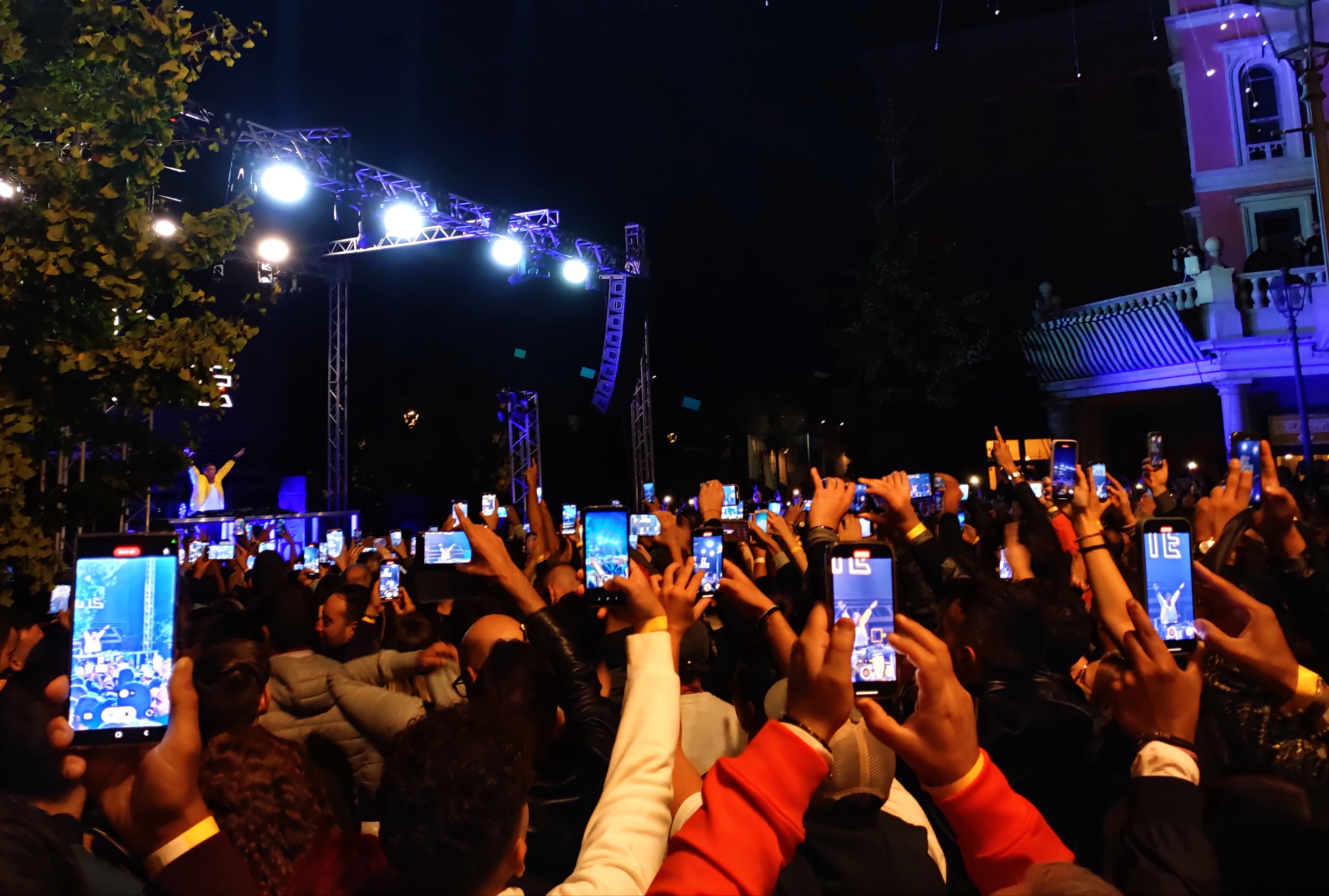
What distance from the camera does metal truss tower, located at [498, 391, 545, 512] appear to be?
21.4 m

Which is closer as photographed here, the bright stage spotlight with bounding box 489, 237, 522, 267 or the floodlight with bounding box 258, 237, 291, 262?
the floodlight with bounding box 258, 237, 291, 262

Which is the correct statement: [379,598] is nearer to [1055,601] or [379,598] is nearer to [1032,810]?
[1055,601]

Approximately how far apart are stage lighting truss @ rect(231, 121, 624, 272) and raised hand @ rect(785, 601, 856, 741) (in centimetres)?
1369

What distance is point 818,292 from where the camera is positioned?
26422 millimetres

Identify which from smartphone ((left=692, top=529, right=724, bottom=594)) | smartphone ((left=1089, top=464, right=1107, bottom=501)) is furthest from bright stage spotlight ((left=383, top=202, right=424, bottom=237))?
smartphone ((left=692, top=529, right=724, bottom=594))

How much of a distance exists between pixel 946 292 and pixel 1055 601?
83.5 feet

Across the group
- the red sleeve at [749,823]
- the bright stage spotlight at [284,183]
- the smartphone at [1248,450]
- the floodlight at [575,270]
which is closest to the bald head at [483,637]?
the red sleeve at [749,823]

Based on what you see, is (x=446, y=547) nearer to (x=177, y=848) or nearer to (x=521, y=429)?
(x=177, y=848)

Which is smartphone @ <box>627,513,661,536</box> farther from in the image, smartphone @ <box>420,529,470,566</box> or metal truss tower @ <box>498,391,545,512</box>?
metal truss tower @ <box>498,391,545,512</box>

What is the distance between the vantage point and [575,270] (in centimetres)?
1992

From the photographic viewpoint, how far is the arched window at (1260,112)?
76.9 feet

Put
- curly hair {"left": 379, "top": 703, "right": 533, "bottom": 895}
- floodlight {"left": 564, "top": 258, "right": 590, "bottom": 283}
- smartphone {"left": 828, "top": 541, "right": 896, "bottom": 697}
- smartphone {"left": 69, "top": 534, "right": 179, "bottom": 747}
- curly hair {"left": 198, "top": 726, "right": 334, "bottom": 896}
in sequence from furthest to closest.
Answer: floodlight {"left": 564, "top": 258, "right": 590, "bottom": 283} → smartphone {"left": 828, "top": 541, "right": 896, "bottom": 697} → curly hair {"left": 198, "top": 726, "right": 334, "bottom": 896} → smartphone {"left": 69, "top": 534, "right": 179, "bottom": 747} → curly hair {"left": 379, "top": 703, "right": 533, "bottom": 895}

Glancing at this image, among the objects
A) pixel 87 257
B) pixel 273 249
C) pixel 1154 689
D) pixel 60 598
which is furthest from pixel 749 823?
pixel 273 249

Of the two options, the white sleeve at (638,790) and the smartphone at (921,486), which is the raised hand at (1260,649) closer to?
the white sleeve at (638,790)
